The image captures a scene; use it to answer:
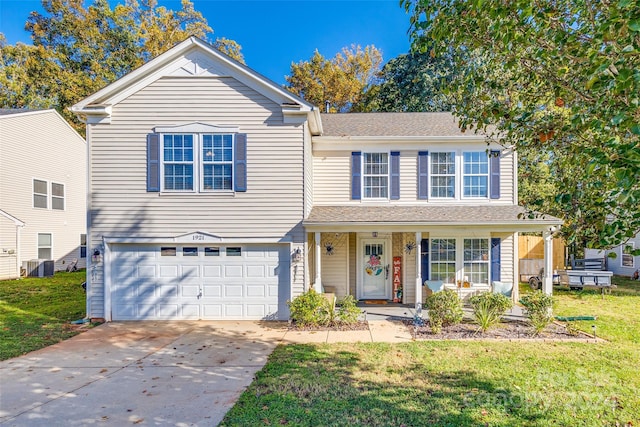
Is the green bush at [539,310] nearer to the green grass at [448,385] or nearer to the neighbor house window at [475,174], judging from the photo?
the green grass at [448,385]

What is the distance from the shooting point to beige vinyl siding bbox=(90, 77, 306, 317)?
9344 mm

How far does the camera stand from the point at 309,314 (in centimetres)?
865

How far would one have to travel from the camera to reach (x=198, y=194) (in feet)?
30.7

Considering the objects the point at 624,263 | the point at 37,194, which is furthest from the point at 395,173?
the point at 37,194

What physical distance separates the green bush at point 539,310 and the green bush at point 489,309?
1.53ft

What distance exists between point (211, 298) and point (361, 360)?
4.85m

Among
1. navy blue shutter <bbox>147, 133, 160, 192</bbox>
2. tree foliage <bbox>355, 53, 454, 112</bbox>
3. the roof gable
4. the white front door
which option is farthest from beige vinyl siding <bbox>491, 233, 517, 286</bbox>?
tree foliage <bbox>355, 53, 454, 112</bbox>

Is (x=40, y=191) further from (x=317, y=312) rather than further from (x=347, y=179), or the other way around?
Result: (x=317, y=312)

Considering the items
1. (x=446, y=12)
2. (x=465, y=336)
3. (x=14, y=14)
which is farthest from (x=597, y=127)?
(x=14, y=14)

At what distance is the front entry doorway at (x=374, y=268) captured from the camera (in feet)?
37.8

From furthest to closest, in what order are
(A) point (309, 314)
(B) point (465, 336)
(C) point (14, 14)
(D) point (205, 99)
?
(C) point (14, 14) < (D) point (205, 99) < (A) point (309, 314) < (B) point (465, 336)

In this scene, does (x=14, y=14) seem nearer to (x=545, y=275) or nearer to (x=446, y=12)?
(x=446, y=12)

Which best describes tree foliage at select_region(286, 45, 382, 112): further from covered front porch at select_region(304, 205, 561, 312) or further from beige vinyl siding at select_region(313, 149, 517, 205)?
covered front porch at select_region(304, 205, 561, 312)

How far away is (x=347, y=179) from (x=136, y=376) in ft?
25.7
